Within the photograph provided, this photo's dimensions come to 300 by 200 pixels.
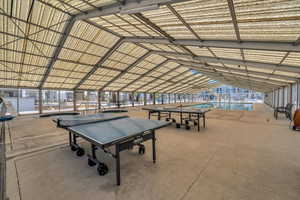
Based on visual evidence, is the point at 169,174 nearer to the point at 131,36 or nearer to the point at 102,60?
the point at 131,36

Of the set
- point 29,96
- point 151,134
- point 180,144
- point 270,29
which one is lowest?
point 180,144

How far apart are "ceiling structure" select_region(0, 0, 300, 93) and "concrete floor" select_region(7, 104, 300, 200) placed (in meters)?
3.04

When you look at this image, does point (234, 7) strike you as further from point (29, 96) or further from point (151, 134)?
point (29, 96)

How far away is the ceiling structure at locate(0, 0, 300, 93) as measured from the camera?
3136 millimetres

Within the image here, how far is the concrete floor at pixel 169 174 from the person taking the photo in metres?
2.03

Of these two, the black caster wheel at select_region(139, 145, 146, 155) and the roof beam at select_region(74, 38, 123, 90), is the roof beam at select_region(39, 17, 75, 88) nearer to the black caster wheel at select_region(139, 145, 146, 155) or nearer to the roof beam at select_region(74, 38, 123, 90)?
the roof beam at select_region(74, 38, 123, 90)

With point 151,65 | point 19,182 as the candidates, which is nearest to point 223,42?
point 19,182

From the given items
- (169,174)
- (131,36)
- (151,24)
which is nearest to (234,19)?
(151,24)

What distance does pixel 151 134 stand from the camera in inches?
118

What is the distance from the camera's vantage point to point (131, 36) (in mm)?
7461

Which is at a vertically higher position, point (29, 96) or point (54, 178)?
point (29, 96)

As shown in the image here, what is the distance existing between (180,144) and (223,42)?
12.4 ft

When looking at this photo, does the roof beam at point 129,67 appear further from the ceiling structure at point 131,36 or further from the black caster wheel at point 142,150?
the black caster wheel at point 142,150

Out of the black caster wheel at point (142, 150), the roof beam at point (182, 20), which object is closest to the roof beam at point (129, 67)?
the roof beam at point (182, 20)
